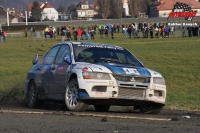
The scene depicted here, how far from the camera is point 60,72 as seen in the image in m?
11.2

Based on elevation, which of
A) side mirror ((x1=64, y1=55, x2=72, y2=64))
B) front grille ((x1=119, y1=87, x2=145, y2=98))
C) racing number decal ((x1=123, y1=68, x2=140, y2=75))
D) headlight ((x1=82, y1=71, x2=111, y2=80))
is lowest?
front grille ((x1=119, y1=87, x2=145, y2=98))

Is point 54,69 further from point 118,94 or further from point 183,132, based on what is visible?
point 183,132

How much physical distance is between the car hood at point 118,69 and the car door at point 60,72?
0.67 m

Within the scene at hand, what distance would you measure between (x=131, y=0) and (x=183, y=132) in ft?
429

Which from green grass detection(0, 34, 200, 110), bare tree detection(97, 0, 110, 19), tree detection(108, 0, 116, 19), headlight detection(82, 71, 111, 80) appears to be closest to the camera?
headlight detection(82, 71, 111, 80)

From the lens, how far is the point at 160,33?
173 feet

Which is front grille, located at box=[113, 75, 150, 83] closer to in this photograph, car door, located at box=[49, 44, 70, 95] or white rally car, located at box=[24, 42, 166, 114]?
white rally car, located at box=[24, 42, 166, 114]

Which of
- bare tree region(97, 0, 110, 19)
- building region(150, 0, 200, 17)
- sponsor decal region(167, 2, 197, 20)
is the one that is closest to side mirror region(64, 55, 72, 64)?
sponsor decal region(167, 2, 197, 20)

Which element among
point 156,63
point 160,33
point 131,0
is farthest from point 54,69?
point 131,0

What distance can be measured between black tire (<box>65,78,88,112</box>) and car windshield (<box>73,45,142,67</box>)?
0.66 metres

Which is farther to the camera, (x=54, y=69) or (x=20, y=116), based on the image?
(x=54, y=69)

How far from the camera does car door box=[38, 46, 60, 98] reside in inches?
462

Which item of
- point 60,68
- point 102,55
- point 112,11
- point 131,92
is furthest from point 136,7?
point 131,92

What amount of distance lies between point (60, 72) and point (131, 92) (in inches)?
64.7
